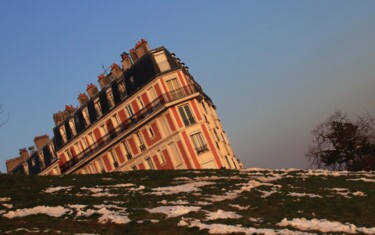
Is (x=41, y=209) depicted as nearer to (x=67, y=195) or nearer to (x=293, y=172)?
(x=67, y=195)

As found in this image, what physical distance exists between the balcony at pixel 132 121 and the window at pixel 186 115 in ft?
5.22

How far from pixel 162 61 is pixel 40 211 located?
4715cm

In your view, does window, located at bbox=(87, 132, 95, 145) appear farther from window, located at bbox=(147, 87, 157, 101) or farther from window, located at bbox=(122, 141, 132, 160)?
window, located at bbox=(147, 87, 157, 101)

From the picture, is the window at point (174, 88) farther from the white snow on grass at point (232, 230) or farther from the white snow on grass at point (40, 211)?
the white snow on grass at point (232, 230)

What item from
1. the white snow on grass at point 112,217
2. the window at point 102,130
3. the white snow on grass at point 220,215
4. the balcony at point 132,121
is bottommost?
the white snow on grass at point 220,215

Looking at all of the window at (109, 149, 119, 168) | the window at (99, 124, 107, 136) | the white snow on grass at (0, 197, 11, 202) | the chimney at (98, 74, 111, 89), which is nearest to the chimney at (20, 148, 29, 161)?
the chimney at (98, 74, 111, 89)

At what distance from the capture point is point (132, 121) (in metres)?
67.3

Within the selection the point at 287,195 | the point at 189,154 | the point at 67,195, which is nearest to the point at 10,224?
the point at 67,195

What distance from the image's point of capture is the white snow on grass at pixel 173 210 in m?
18.7

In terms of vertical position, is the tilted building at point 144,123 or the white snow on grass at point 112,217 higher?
the tilted building at point 144,123

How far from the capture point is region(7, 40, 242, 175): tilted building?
62844mm

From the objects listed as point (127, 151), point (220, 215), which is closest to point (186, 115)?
point (127, 151)

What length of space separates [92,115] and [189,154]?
1979cm

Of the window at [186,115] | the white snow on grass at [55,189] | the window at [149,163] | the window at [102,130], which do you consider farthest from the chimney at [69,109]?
the white snow on grass at [55,189]
